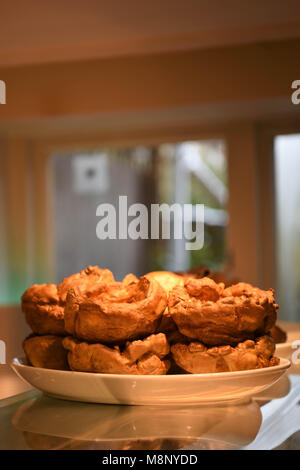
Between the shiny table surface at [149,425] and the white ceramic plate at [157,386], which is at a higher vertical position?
the white ceramic plate at [157,386]

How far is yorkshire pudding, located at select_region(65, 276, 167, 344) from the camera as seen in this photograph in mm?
453

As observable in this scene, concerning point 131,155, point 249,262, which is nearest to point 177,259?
point 249,262

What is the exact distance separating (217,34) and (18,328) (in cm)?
232

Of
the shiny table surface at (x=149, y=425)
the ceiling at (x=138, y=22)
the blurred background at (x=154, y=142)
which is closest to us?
the shiny table surface at (x=149, y=425)

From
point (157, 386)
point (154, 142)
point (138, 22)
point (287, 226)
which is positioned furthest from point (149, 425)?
point (154, 142)

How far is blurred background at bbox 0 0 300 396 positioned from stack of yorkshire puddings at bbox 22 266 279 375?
185cm

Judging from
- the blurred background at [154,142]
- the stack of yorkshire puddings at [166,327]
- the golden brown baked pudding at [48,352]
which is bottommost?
the golden brown baked pudding at [48,352]

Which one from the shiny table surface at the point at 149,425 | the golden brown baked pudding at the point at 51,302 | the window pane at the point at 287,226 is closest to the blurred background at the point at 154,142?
the window pane at the point at 287,226

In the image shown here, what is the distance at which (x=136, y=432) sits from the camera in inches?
15.4

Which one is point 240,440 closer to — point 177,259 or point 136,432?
point 136,432

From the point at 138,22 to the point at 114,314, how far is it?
6.30 feet

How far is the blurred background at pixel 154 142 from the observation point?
9.73 feet

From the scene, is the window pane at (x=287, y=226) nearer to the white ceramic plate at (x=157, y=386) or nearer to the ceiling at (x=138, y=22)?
the ceiling at (x=138, y=22)

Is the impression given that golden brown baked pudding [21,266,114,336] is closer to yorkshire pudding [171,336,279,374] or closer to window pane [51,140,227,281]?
yorkshire pudding [171,336,279,374]
